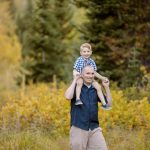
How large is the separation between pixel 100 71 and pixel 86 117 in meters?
11.2

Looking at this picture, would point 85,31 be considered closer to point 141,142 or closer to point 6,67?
point 141,142

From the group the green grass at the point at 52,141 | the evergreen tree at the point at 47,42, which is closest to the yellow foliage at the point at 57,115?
the green grass at the point at 52,141

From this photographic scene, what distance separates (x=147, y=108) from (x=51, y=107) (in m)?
2.26

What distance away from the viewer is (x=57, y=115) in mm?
14078

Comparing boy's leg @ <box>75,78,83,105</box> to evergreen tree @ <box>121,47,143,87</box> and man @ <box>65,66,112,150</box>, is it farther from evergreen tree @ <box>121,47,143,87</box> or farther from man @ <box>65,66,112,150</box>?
evergreen tree @ <box>121,47,143,87</box>

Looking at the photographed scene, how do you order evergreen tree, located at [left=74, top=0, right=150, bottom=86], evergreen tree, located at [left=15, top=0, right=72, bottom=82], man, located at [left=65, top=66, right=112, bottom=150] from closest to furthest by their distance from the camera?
man, located at [left=65, top=66, right=112, bottom=150] < evergreen tree, located at [left=74, top=0, right=150, bottom=86] < evergreen tree, located at [left=15, top=0, right=72, bottom=82]

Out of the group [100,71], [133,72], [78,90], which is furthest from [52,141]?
[100,71]

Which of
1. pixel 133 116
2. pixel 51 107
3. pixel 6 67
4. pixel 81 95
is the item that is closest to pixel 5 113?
pixel 51 107

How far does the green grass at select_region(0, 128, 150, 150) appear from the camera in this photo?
11273mm

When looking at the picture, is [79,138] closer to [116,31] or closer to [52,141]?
[52,141]

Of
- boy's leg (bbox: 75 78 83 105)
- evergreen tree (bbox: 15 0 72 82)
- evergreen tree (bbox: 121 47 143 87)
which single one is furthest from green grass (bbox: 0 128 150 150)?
evergreen tree (bbox: 15 0 72 82)

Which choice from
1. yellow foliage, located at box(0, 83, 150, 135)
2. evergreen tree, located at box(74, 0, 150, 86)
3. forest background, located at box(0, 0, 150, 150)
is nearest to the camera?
forest background, located at box(0, 0, 150, 150)

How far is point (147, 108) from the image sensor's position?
13.8 m

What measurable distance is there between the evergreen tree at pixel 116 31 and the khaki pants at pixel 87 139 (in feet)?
35.2
